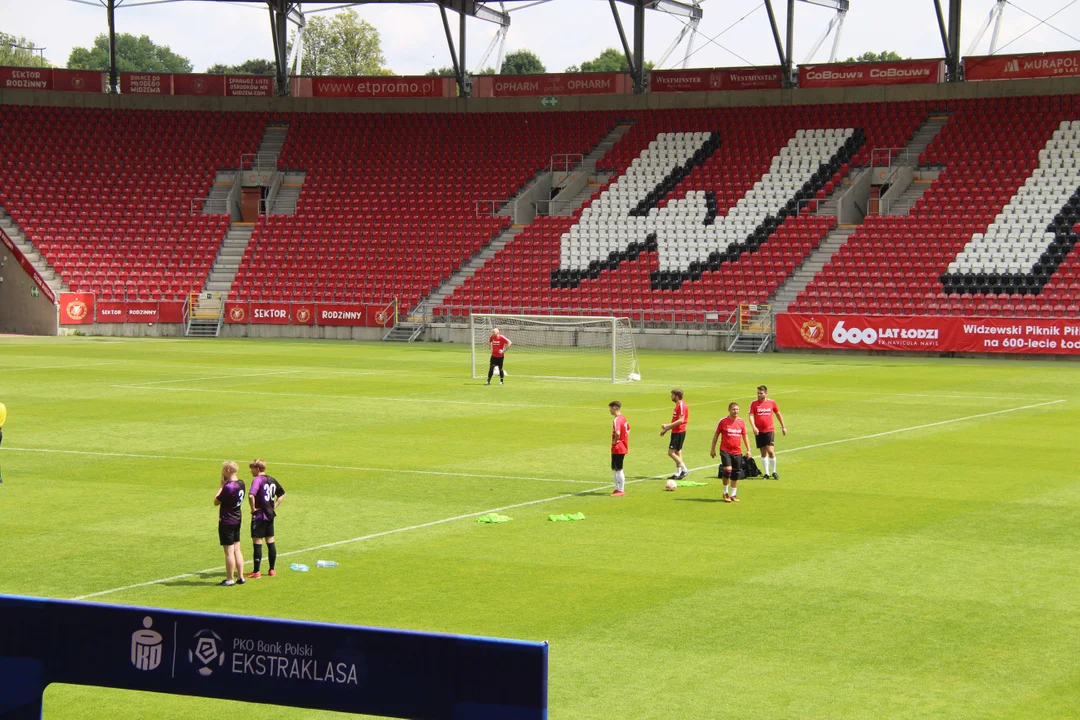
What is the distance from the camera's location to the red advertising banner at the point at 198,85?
229 ft

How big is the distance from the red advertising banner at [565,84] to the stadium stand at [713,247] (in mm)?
2180

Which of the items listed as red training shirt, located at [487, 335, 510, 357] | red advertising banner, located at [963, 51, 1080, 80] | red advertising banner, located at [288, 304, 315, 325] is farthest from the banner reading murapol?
red advertising banner, located at [963, 51, 1080, 80]

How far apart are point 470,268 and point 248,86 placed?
18.2m

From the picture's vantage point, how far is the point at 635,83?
66.0 m

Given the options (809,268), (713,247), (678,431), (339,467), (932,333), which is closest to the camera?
(678,431)

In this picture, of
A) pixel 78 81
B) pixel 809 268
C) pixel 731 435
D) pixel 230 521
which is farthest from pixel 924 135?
pixel 230 521

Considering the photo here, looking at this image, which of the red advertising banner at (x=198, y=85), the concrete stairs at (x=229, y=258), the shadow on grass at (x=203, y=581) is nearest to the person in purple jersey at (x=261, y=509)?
the shadow on grass at (x=203, y=581)

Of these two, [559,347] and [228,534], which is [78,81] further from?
[228,534]

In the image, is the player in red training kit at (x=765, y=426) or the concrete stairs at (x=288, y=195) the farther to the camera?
the concrete stairs at (x=288, y=195)

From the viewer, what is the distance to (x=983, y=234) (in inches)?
2085

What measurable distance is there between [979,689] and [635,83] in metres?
57.6

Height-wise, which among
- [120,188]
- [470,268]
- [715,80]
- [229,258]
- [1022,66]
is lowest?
→ [470,268]

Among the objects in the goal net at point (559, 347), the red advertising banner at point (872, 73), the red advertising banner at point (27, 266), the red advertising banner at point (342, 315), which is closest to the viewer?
the goal net at point (559, 347)

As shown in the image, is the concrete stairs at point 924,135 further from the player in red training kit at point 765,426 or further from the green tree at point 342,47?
the green tree at point 342,47
